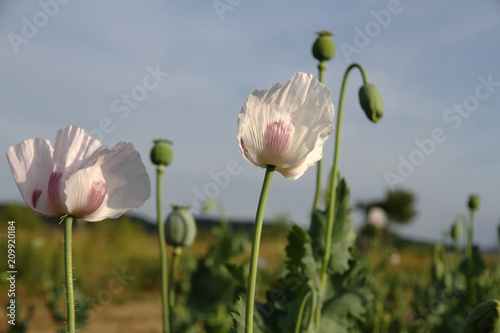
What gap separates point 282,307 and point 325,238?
0.19m

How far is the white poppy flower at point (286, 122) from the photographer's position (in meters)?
0.68

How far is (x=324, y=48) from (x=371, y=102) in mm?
175

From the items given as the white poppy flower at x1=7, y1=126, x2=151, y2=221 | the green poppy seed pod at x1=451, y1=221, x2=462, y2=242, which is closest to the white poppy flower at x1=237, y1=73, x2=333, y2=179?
the white poppy flower at x1=7, y1=126, x2=151, y2=221

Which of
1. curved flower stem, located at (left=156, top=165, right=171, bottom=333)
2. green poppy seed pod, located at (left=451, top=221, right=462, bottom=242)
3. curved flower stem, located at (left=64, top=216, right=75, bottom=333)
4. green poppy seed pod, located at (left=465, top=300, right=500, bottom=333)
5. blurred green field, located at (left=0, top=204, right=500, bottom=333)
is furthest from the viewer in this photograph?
blurred green field, located at (left=0, top=204, right=500, bottom=333)

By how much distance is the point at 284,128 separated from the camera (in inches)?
27.2

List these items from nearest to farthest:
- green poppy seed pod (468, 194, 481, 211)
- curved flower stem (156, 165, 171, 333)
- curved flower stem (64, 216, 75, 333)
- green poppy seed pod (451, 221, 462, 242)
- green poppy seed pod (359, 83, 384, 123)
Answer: curved flower stem (64, 216, 75, 333) → green poppy seed pod (359, 83, 384, 123) → curved flower stem (156, 165, 171, 333) → green poppy seed pod (468, 194, 481, 211) → green poppy seed pod (451, 221, 462, 242)

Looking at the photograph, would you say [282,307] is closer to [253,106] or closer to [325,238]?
[325,238]

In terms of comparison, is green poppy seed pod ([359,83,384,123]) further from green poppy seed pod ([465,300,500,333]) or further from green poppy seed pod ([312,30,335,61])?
green poppy seed pod ([465,300,500,333])

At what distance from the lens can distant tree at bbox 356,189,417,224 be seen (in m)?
22.5

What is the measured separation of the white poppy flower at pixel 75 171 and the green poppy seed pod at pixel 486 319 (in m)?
0.58

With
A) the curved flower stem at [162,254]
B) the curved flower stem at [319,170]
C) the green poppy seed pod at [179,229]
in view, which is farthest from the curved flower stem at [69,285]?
the green poppy seed pod at [179,229]

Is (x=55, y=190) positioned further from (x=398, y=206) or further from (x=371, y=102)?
(x=398, y=206)

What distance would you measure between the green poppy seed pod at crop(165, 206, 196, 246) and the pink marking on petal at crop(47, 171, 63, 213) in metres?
0.70

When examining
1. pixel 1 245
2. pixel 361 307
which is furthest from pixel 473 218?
pixel 1 245
